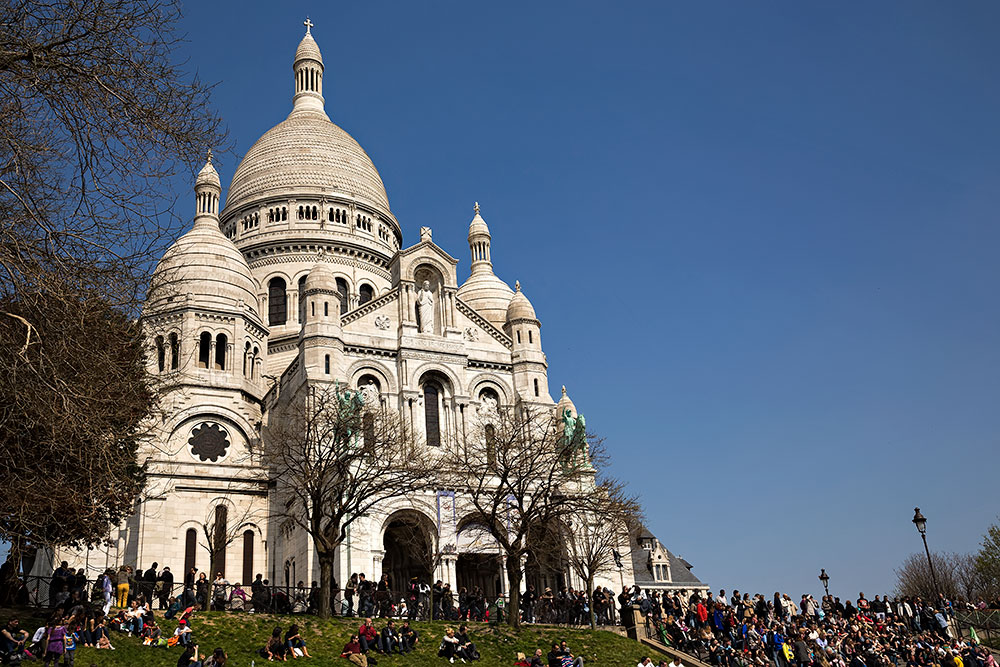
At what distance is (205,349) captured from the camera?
50156 millimetres

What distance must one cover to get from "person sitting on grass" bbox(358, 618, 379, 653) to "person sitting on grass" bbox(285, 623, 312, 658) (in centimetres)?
158

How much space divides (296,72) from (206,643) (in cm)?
6386

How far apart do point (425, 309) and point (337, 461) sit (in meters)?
16.5

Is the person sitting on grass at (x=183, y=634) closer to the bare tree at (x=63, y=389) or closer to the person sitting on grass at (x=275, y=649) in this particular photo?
the person sitting on grass at (x=275, y=649)

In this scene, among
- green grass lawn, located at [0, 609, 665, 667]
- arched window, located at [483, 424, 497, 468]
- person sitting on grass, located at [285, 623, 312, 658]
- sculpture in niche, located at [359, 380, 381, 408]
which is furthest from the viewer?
sculpture in niche, located at [359, 380, 381, 408]

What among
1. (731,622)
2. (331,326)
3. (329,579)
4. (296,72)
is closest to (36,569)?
(331,326)

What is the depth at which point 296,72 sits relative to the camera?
8050 cm

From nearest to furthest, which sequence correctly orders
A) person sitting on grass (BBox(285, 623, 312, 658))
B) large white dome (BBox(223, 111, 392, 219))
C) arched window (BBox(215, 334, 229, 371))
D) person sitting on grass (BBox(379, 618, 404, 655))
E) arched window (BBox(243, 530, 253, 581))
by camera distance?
person sitting on grass (BBox(285, 623, 312, 658)) < person sitting on grass (BBox(379, 618, 404, 655)) < arched window (BBox(243, 530, 253, 581)) < arched window (BBox(215, 334, 229, 371)) < large white dome (BBox(223, 111, 392, 219))

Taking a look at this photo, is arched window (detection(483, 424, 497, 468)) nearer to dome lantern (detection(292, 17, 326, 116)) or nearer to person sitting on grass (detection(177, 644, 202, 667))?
person sitting on grass (detection(177, 644, 202, 667))

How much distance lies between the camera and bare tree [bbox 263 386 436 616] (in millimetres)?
32094

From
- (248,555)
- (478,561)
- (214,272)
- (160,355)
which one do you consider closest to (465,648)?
(478,561)

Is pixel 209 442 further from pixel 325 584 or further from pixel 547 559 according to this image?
pixel 325 584

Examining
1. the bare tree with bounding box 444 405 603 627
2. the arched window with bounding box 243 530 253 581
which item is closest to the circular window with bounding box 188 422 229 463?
the arched window with bounding box 243 530 253 581

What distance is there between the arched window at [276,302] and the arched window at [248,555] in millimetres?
17898
